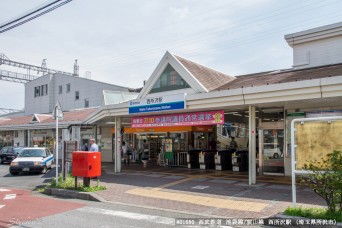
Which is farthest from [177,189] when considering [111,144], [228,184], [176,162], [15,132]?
[15,132]

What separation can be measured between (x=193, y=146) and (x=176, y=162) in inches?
74.7

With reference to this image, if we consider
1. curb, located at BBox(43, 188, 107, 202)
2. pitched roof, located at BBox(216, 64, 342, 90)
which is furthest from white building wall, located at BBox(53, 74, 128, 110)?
curb, located at BBox(43, 188, 107, 202)

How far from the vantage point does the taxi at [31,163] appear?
57.8 feet

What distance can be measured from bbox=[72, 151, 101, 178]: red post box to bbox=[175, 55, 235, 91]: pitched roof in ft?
19.0

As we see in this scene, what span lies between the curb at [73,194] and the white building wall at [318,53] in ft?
38.5

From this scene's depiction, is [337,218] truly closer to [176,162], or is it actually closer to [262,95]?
[262,95]

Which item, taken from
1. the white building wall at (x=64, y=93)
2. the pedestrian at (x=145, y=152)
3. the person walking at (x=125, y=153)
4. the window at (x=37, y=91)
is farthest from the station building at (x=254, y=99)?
the window at (x=37, y=91)

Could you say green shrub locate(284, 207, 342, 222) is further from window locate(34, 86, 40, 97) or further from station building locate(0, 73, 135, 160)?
window locate(34, 86, 40, 97)

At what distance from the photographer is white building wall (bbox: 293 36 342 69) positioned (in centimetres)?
1552

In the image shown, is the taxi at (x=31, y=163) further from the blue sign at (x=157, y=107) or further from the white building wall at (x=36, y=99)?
the white building wall at (x=36, y=99)

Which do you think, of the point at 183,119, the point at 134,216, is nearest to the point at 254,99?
the point at 183,119

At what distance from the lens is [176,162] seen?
2055cm

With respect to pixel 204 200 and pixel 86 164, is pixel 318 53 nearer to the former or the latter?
pixel 204 200

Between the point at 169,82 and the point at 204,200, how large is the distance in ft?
23.9
